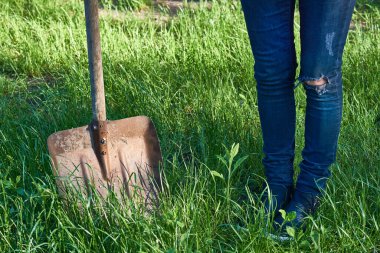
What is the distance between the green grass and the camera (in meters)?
2.69

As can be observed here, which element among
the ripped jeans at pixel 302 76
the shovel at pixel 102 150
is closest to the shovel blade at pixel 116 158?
the shovel at pixel 102 150

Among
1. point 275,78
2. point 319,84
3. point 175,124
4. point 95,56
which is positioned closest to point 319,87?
point 319,84

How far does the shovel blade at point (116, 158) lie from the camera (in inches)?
119

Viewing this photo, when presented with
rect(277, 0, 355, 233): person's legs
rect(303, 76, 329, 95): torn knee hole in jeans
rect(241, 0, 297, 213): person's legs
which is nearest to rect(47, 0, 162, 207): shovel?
rect(241, 0, 297, 213): person's legs

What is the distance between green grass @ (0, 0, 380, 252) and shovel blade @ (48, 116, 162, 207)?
0.09m

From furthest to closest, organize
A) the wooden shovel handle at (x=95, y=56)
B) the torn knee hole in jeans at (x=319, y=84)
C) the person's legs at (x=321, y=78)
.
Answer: the wooden shovel handle at (x=95, y=56)
the torn knee hole in jeans at (x=319, y=84)
the person's legs at (x=321, y=78)

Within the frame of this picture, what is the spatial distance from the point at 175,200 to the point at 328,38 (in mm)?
815

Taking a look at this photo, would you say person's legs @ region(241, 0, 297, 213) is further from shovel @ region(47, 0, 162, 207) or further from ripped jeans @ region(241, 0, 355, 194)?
shovel @ region(47, 0, 162, 207)

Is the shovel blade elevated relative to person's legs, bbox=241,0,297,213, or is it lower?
lower

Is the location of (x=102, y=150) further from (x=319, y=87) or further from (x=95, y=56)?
(x=319, y=87)

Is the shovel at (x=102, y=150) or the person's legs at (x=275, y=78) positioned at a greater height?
the person's legs at (x=275, y=78)

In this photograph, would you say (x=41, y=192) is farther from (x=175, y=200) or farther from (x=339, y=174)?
(x=339, y=174)

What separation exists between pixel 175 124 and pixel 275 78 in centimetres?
102

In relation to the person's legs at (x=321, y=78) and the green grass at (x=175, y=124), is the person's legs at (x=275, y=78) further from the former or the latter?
the green grass at (x=175, y=124)
